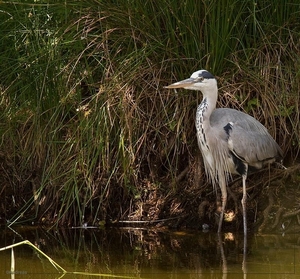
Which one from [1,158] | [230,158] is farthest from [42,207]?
[230,158]

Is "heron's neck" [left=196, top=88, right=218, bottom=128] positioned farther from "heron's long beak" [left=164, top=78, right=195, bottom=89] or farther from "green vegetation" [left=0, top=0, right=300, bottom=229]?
"green vegetation" [left=0, top=0, right=300, bottom=229]

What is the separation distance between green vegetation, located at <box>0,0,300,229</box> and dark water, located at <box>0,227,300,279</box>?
13.1 inches

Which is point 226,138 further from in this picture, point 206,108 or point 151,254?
point 151,254

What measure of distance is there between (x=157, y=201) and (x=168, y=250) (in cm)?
92

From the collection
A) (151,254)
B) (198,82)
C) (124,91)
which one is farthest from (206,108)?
(151,254)

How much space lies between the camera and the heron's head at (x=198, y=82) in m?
6.44

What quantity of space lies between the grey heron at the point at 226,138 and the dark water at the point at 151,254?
334 millimetres

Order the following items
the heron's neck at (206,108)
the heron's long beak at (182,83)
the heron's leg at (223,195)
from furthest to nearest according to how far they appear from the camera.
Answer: the heron's leg at (223,195) → the heron's neck at (206,108) → the heron's long beak at (182,83)

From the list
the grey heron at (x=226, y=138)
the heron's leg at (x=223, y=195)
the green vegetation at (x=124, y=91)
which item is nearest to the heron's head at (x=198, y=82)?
the grey heron at (x=226, y=138)

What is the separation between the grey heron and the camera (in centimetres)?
648

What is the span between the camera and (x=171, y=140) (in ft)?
22.8

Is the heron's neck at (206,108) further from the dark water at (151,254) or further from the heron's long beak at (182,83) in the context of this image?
the dark water at (151,254)

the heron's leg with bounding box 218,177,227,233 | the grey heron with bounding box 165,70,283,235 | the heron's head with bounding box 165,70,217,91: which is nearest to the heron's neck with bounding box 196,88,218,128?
the grey heron with bounding box 165,70,283,235

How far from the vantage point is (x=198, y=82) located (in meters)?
6.45
